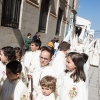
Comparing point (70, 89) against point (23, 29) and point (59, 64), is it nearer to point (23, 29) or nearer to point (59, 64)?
point (59, 64)

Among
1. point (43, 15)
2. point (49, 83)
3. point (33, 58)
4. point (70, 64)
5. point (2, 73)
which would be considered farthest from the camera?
point (43, 15)

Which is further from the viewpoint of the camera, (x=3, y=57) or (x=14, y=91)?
(x=3, y=57)

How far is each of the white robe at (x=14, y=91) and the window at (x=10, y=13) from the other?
19.7ft

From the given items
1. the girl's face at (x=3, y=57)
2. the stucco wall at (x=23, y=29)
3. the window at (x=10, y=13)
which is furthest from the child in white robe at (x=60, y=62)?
the window at (x=10, y=13)

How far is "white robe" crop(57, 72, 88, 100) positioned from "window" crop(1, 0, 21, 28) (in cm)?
613

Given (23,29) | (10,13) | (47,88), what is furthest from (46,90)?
(23,29)

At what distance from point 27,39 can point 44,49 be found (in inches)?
257

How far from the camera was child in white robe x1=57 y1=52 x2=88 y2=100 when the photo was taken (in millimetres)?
2891

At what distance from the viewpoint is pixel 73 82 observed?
2904mm

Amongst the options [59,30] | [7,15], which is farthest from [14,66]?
[59,30]

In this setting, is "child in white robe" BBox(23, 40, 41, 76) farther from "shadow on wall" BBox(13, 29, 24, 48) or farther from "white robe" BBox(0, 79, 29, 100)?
"shadow on wall" BBox(13, 29, 24, 48)

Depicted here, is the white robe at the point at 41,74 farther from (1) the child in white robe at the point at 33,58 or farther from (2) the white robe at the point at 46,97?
(1) the child in white robe at the point at 33,58

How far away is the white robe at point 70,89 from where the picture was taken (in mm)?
2891

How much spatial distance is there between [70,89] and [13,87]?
79 centimetres
